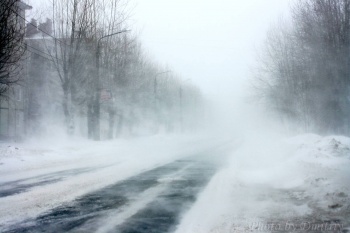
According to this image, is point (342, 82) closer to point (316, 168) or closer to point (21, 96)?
point (316, 168)

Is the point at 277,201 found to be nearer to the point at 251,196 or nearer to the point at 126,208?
the point at 251,196

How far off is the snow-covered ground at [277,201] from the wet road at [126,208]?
1.09ft

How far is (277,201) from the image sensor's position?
6633mm

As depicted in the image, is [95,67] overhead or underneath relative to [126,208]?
overhead

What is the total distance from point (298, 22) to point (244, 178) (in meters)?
17.7

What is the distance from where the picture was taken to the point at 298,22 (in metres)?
23.8

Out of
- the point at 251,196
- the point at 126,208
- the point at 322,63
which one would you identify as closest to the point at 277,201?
the point at 251,196

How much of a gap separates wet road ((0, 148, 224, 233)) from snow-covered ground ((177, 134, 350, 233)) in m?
0.33

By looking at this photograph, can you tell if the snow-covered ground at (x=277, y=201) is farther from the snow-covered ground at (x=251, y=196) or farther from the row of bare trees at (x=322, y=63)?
the row of bare trees at (x=322, y=63)

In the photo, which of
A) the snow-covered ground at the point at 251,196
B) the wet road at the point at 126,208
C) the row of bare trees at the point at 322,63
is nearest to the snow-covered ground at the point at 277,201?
the snow-covered ground at the point at 251,196

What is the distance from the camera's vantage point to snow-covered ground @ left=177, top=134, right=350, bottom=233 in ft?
16.2

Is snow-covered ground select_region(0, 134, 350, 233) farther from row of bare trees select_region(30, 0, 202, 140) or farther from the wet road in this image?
row of bare trees select_region(30, 0, 202, 140)

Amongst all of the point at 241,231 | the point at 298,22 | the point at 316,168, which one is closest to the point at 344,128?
the point at 298,22

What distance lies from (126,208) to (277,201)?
114 inches
